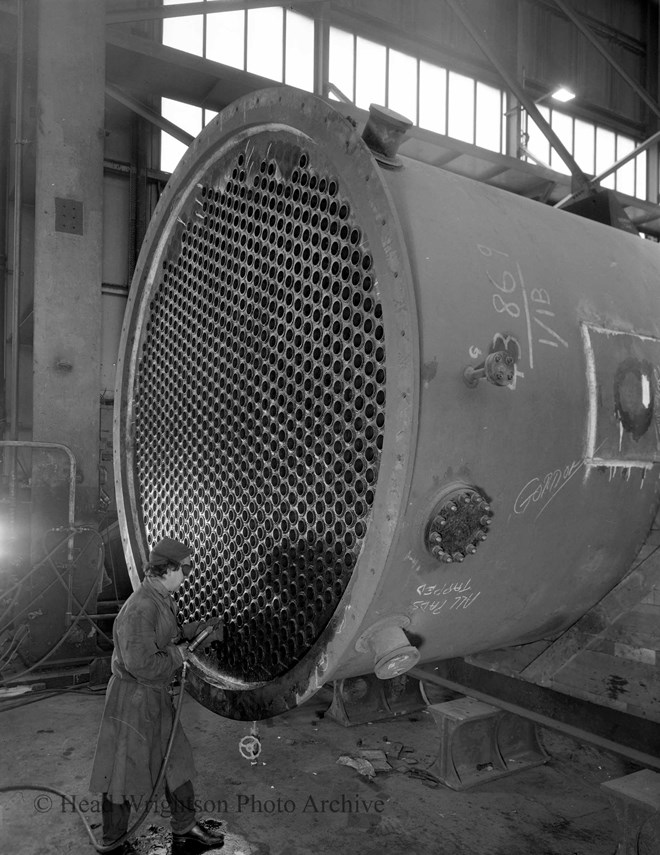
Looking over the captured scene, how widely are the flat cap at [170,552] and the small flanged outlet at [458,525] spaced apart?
0.94m

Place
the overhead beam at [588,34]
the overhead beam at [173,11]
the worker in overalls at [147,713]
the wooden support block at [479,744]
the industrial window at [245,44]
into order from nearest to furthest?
the worker in overalls at [147,713] < the wooden support block at [479,744] < the overhead beam at [173,11] < the overhead beam at [588,34] < the industrial window at [245,44]

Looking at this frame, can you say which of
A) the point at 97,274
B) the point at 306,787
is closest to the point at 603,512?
the point at 306,787

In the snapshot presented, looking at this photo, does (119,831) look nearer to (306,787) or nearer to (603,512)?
(306,787)

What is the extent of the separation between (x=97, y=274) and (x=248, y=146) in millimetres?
3354

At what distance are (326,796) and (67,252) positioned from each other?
3.80m

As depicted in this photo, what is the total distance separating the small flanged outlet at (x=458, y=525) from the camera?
65.6 inches

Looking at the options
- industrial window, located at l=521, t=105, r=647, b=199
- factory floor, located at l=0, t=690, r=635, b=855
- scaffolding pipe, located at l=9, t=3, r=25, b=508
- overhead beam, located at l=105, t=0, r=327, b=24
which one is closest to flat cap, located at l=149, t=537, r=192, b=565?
factory floor, located at l=0, t=690, r=635, b=855

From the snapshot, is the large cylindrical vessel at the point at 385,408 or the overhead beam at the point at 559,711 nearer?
the large cylindrical vessel at the point at 385,408

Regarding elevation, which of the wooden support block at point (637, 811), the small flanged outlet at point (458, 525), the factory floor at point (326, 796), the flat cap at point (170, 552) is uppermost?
the small flanged outlet at point (458, 525)

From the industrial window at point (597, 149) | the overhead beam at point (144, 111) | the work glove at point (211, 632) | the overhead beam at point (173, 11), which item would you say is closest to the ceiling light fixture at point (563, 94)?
the industrial window at point (597, 149)

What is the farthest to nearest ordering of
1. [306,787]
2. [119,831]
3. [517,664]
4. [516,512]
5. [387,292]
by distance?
1. [306,787]
2. [119,831]
3. [517,664]
4. [516,512]
5. [387,292]

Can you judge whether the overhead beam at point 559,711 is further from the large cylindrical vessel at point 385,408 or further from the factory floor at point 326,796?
the factory floor at point 326,796

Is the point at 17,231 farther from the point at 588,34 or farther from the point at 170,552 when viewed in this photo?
the point at 588,34

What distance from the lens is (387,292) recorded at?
164cm
